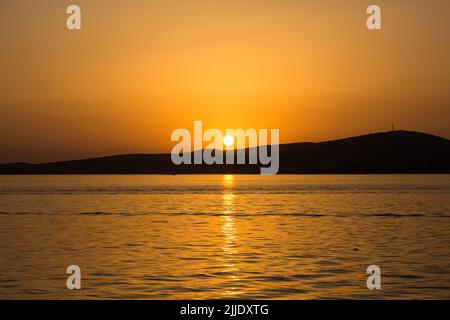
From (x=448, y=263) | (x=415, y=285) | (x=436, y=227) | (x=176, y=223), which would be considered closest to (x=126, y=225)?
(x=176, y=223)

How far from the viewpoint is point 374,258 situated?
3662 centimetres

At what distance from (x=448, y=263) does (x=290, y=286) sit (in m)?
11.4

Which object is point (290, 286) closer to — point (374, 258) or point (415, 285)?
point (415, 285)

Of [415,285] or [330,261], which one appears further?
[330,261]

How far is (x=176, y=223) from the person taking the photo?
63312mm

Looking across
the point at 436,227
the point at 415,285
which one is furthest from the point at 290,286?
the point at 436,227

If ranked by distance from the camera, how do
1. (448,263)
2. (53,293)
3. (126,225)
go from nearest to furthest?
(53,293) < (448,263) < (126,225)
